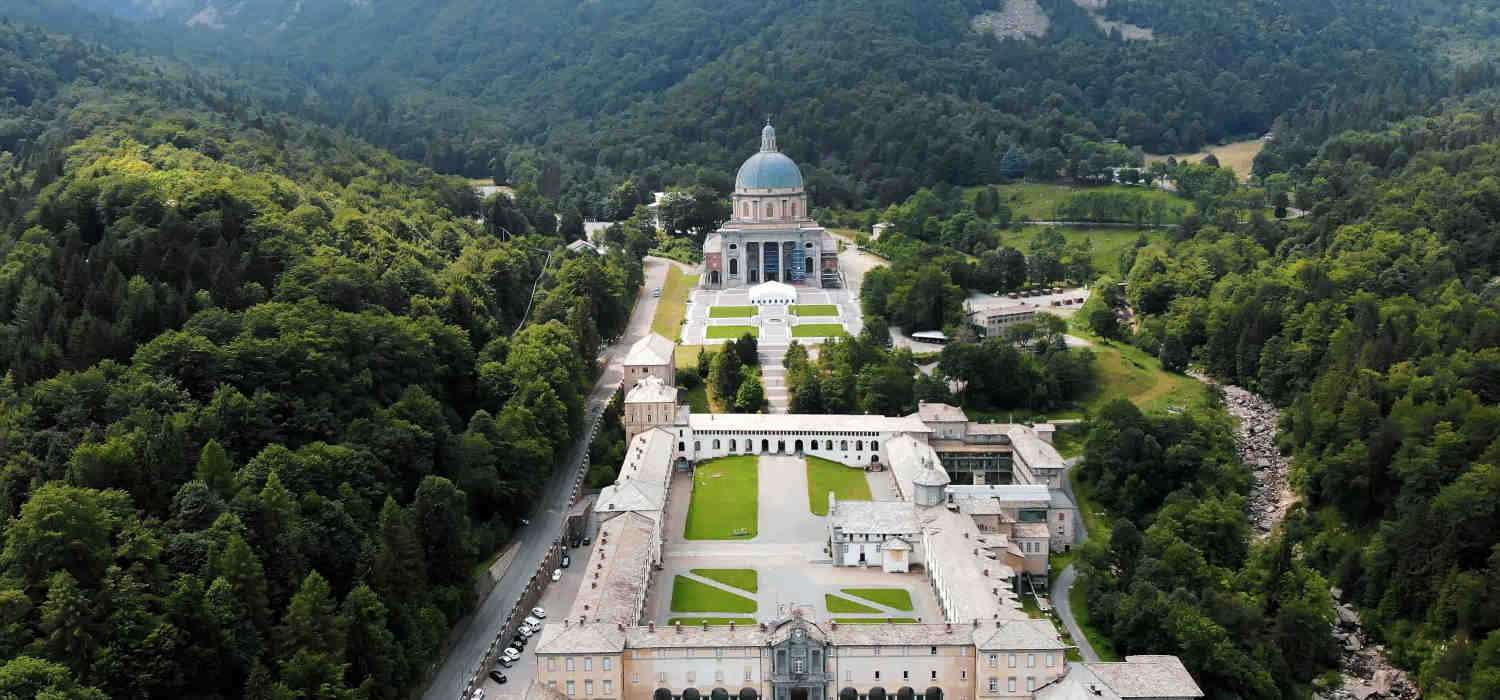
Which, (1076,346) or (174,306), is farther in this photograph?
(1076,346)

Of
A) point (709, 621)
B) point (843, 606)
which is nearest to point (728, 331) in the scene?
point (843, 606)

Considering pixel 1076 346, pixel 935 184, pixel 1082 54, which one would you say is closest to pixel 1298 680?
pixel 1076 346

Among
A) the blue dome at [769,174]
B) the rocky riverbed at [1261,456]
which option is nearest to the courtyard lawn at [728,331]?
the blue dome at [769,174]

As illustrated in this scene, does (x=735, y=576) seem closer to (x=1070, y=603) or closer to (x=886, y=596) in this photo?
(x=886, y=596)

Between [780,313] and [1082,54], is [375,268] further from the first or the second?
[1082,54]

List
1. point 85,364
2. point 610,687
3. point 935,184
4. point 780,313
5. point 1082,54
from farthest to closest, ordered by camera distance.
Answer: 1. point 1082,54
2. point 935,184
3. point 780,313
4. point 85,364
5. point 610,687

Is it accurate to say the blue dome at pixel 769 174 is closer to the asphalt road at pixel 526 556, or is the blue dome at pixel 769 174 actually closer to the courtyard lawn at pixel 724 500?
the asphalt road at pixel 526 556

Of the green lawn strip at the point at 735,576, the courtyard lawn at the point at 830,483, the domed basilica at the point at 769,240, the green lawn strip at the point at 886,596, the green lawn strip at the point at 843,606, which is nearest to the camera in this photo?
the green lawn strip at the point at 843,606
